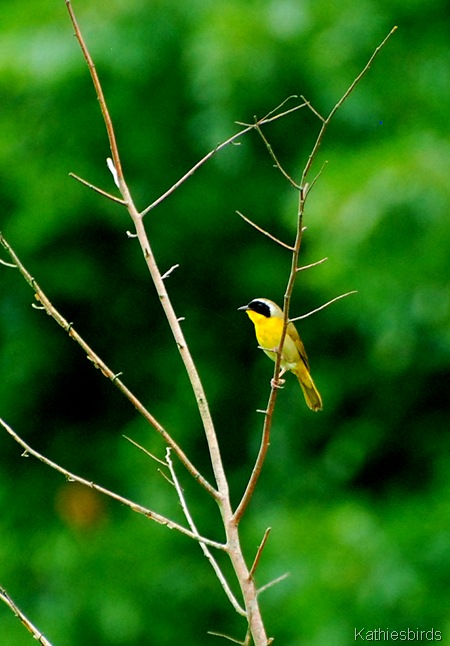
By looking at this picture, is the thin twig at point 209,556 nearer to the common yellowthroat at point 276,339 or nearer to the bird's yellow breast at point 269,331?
the common yellowthroat at point 276,339

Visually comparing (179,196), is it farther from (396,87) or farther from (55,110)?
(396,87)

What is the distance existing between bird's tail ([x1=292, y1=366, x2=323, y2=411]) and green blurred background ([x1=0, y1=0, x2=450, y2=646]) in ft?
2.47

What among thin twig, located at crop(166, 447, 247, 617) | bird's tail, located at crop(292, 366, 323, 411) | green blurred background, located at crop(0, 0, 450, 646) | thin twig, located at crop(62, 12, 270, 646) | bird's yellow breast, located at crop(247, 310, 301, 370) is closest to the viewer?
thin twig, located at crop(62, 12, 270, 646)

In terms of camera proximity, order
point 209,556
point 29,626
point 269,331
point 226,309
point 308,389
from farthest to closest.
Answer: point 226,309, point 308,389, point 269,331, point 209,556, point 29,626

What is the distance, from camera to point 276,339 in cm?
297

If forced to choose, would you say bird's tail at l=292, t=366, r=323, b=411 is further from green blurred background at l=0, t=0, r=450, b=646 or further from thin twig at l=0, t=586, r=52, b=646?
thin twig at l=0, t=586, r=52, b=646

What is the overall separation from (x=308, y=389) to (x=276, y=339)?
412 mm

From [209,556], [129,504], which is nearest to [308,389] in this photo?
[209,556]

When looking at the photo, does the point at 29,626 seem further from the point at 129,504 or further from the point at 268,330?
the point at 268,330

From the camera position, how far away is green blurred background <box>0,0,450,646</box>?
4.04 metres

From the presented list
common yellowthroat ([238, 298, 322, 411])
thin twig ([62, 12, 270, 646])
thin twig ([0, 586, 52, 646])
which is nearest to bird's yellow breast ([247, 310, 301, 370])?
common yellowthroat ([238, 298, 322, 411])

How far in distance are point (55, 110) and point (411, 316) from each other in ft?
6.59

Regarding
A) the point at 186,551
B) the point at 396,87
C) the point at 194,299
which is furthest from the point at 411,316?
the point at 186,551

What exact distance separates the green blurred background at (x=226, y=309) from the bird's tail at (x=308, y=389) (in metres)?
0.75
